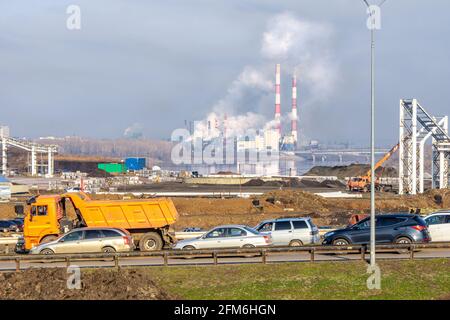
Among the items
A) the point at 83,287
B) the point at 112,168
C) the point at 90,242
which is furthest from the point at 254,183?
the point at 83,287

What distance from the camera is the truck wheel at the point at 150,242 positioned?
95.9 feet

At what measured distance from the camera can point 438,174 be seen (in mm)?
89688

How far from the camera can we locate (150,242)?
1157 inches

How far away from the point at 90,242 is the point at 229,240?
17.5 feet

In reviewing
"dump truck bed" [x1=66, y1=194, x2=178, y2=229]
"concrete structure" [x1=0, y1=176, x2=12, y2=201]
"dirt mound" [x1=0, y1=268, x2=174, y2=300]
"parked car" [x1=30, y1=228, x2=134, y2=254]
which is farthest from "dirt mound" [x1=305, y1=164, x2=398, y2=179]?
"dirt mound" [x1=0, y1=268, x2=174, y2=300]

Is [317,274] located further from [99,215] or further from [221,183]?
[221,183]

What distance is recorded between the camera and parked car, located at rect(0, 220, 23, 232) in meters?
42.0

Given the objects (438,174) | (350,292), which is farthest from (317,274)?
(438,174)

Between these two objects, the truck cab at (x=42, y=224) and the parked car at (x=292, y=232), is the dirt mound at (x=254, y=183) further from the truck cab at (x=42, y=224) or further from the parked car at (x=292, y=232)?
the truck cab at (x=42, y=224)

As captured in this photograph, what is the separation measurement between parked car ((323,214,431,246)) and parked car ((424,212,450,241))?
190 cm

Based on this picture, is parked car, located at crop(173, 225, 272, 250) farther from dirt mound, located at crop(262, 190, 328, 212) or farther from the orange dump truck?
dirt mound, located at crop(262, 190, 328, 212)

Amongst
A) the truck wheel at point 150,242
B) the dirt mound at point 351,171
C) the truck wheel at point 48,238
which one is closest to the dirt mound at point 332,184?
the dirt mound at point 351,171

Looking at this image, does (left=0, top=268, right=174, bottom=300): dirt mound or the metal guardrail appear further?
the metal guardrail
